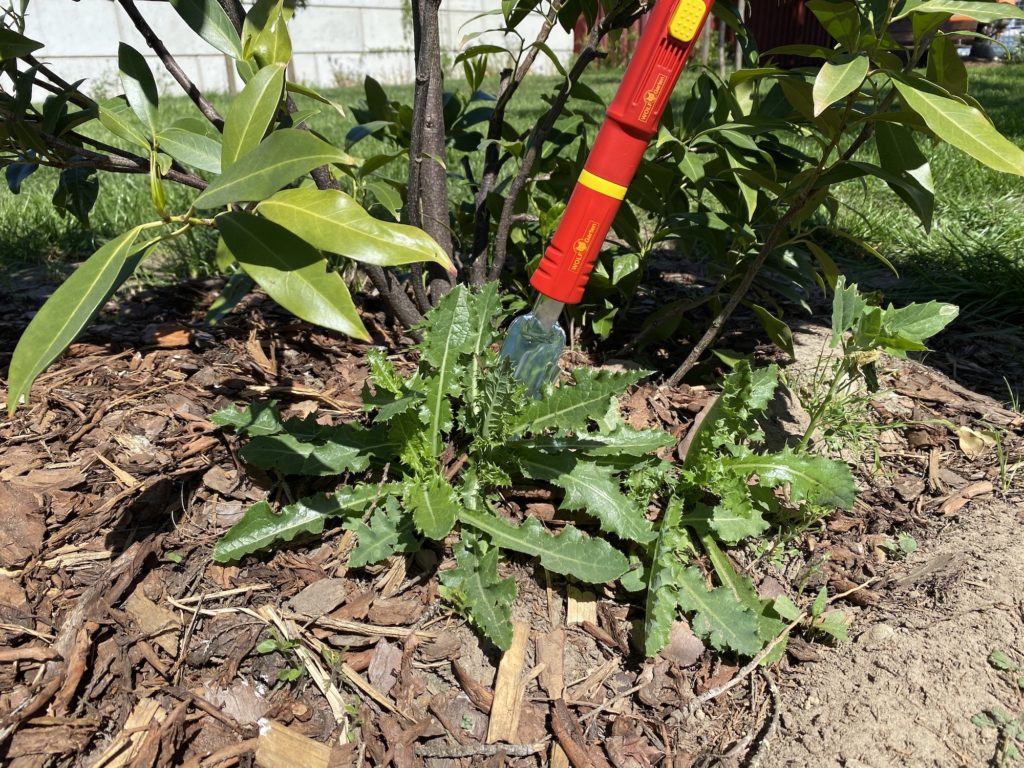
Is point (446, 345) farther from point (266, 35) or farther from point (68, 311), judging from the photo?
point (68, 311)

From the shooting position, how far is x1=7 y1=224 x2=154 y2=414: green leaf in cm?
86

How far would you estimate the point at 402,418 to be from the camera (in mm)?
1693

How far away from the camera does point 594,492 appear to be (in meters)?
1.66

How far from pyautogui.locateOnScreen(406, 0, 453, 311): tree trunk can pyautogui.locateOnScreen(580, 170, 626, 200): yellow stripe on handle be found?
436 mm

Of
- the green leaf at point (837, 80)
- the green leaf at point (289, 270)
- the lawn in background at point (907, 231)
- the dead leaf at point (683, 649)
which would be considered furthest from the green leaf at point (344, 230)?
the lawn in background at point (907, 231)

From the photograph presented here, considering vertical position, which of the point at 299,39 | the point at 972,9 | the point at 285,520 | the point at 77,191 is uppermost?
the point at 972,9

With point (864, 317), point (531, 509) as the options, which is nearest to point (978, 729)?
point (864, 317)

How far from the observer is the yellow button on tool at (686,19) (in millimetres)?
1358

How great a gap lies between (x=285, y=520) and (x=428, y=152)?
40.3 inches

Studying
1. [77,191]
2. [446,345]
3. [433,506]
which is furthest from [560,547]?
[77,191]

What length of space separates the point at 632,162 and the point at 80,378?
1.55 metres

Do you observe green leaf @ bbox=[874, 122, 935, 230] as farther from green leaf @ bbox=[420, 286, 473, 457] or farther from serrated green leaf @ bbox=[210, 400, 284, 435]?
serrated green leaf @ bbox=[210, 400, 284, 435]

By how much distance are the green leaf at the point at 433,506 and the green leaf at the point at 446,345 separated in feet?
0.47

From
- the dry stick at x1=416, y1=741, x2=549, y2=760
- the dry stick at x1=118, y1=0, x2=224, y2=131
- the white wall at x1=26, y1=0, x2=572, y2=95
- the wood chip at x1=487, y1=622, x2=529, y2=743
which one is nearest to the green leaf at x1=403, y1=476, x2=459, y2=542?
the wood chip at x1=487, y1=622, x2=529, y2=743
